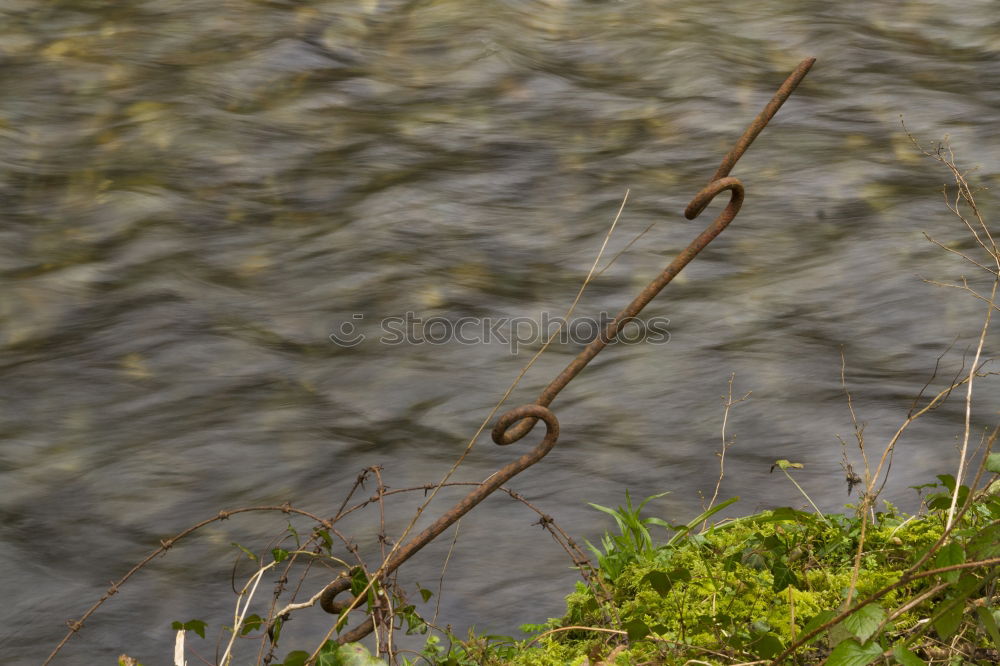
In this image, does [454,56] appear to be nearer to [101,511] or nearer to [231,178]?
[231,178]

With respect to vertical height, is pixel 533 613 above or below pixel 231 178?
below

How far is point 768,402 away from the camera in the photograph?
4.27m

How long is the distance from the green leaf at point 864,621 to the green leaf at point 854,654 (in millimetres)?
19

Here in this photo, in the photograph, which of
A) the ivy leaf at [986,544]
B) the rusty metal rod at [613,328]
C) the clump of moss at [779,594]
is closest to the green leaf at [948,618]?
the clump of moss at [779,594]

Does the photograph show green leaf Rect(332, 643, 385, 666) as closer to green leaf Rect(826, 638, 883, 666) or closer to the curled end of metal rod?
green leaf Rect(826, 638, 883, 666)

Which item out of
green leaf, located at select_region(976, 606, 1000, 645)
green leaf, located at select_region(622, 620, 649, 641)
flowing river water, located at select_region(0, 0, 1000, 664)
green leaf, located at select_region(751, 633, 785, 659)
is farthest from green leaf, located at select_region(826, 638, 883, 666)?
flowing river water, located at select_region(0, 0, 1000, 664)

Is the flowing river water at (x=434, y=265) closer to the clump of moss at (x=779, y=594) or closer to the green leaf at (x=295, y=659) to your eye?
the clump of moss at (x=779, y=594)

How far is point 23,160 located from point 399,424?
3205 mm

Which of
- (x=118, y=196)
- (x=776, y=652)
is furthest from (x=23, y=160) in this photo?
(x=776, y=652)

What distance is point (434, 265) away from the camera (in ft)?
17.3

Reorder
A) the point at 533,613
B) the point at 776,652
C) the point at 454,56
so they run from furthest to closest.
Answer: the point at 454,56 < the point at 533,613 < the point at 776,652

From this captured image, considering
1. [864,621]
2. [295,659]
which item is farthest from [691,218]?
[295,659]

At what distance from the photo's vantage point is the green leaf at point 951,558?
1.72 meters

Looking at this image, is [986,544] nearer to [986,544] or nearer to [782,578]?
[986,544]
